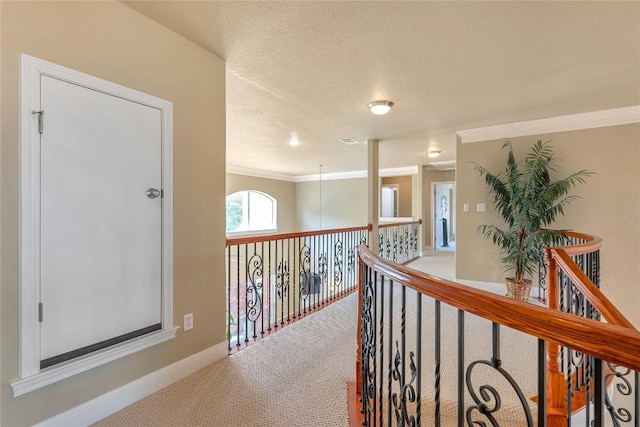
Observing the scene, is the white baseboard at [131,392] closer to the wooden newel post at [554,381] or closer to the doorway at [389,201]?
the wooden newel post at [554,381]

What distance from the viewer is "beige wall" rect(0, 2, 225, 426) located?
1343 millimetres

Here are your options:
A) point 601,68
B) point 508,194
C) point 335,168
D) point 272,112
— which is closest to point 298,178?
point 335,168

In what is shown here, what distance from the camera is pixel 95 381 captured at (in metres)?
1.62

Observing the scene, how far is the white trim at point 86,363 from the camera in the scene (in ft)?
4.48

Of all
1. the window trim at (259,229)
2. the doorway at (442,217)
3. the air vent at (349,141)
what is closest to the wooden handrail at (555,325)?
the air vent at (349,141)

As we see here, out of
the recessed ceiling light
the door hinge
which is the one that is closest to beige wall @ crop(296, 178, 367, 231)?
the recessed ceiling light

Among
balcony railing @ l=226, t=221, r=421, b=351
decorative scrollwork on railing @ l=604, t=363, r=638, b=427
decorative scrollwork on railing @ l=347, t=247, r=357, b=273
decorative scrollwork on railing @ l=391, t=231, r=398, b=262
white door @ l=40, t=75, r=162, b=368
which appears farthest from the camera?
decorative scrollwork on railing @ l=391, t=231, r=398, b=262

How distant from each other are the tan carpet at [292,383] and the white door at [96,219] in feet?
1.64

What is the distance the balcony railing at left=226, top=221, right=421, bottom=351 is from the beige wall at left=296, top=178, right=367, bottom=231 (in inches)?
83.4

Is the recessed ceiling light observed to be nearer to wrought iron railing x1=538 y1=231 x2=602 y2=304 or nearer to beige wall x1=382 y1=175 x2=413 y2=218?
wrought iron railing x1=538 y1=231 x2=602 y2=304

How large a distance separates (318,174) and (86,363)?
799 cm

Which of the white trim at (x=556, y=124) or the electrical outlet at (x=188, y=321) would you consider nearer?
the electrical outlet at (x=188, y=321)

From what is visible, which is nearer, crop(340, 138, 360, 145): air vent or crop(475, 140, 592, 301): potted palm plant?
crop(475, 140, 592, 301): potted palm plant

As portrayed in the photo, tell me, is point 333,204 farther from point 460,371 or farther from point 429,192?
point 460,371
